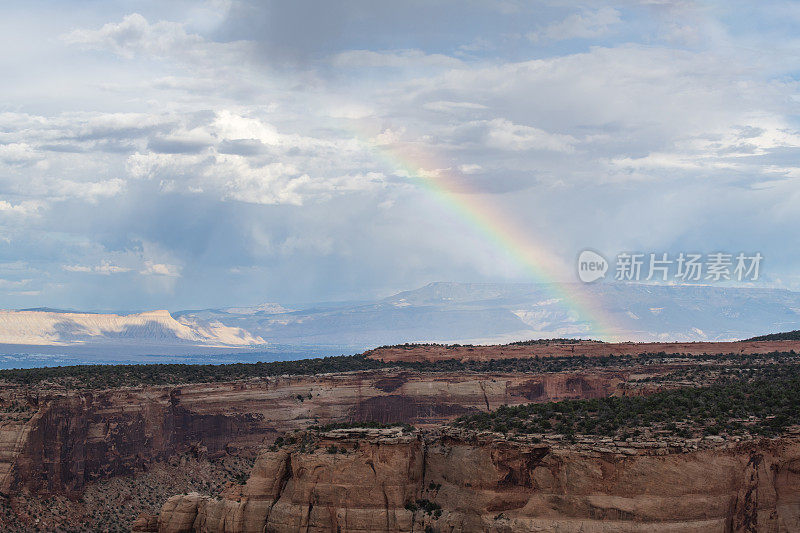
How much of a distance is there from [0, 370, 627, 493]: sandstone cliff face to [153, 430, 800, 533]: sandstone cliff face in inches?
1203

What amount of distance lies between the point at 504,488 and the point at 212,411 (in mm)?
44658

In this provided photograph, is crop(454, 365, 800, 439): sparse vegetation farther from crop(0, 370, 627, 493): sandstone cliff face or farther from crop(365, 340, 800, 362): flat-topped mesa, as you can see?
crop(365, 340, 800, 362): flat-topped mesa

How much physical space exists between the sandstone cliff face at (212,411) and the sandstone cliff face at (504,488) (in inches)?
1203

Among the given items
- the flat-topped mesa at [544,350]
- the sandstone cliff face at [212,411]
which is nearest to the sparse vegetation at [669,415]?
the sandstone cliff face at [212,411]

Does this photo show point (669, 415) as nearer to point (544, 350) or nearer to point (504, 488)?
point (504, 488)

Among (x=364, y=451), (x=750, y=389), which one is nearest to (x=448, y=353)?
(x=750, y=389)

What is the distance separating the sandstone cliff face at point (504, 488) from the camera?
40531 mm

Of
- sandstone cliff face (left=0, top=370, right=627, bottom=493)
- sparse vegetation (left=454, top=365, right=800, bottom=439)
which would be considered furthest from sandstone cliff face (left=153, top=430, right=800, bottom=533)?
sandstone cliff face (left=0, top=370, right=627, bottom=493)

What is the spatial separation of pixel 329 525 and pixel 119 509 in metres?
32.8

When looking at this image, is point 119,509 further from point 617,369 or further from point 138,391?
point 617,369

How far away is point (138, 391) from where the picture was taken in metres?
79.7

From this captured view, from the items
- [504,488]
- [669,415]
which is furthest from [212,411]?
[669,415]

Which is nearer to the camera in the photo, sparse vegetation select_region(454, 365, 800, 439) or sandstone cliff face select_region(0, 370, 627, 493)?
sparse vegetation select_region(454, 365, 800, 439)

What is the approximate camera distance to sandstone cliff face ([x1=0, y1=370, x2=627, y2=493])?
72375 millimetres
